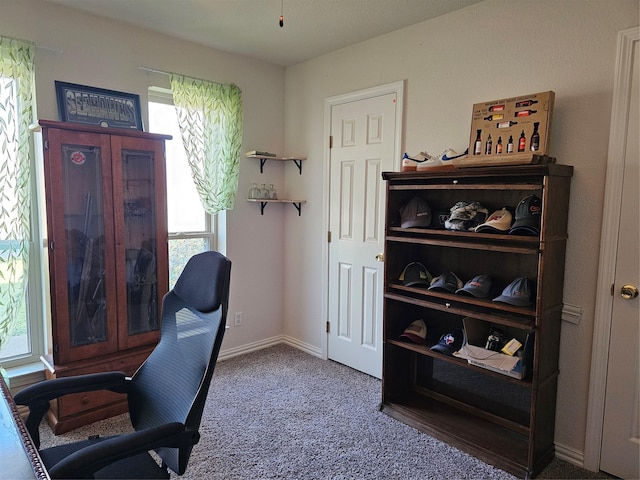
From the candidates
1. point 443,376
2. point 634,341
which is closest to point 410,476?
point 443,376

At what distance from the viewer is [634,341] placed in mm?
2033

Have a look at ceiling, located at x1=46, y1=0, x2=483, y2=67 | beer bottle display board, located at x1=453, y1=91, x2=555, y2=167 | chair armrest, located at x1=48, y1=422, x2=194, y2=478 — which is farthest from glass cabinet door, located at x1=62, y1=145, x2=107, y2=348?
beer bottle display board, located at x1=453, y1=91, x2=555, y2=167

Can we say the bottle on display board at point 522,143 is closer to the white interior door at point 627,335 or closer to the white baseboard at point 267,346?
the white interior door at point 627,335

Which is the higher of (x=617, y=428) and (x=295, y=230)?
(x=295, y=230)

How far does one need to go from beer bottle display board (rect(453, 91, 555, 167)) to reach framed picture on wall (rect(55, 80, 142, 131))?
219 centimetres

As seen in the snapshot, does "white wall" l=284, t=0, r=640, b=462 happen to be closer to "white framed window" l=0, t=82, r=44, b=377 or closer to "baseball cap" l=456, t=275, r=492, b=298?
"baseball cap" l=456, t=275, r=492, b=298

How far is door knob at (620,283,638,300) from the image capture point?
2018 millimetres

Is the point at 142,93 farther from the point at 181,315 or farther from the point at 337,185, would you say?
the point at 181,315

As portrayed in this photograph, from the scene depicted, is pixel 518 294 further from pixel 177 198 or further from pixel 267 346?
pixel 177 198

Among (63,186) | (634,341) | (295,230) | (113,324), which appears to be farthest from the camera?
(295,230)

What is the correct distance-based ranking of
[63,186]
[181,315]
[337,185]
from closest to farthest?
[181,315]
[63,186]
[337,185]

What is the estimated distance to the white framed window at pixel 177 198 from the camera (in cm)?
320

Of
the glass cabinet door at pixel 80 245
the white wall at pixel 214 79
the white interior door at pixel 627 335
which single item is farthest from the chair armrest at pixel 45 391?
the white interior door at pixel 627 335

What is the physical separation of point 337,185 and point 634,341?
217 centimetres
